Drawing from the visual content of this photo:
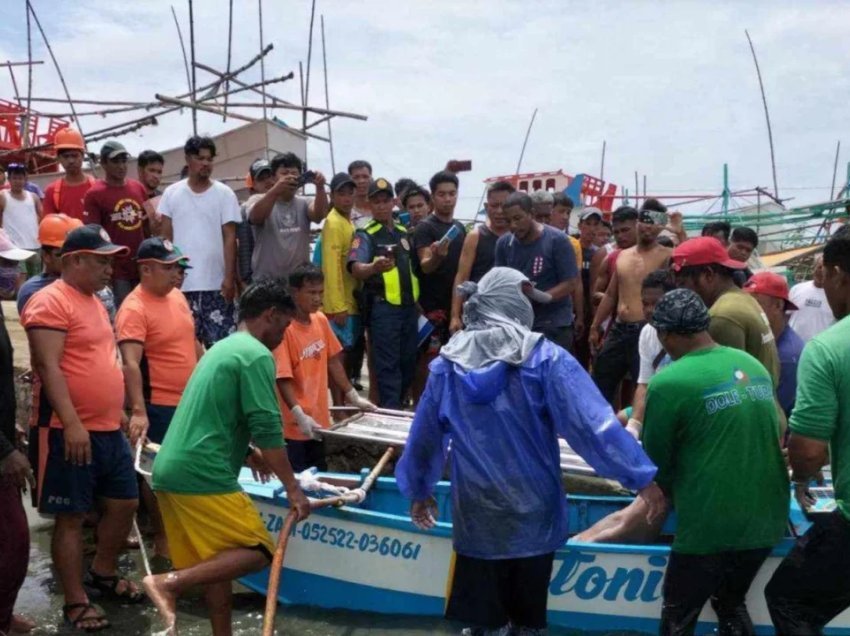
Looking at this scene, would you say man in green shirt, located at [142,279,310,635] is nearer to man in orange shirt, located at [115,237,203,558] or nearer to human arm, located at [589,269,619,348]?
man in orange shirt, located at [115,237,203,558]

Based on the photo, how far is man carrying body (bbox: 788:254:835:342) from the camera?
23.9 feet

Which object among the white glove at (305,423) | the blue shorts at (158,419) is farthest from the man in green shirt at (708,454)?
the blue shorts at (158,419)

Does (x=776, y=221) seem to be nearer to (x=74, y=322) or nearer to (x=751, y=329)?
(x=751, y=329)

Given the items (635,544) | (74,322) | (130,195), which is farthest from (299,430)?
(130,195)

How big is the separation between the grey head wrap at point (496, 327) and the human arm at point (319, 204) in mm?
3893

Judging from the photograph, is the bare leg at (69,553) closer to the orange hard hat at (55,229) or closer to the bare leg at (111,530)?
the bare leg at (111,530)

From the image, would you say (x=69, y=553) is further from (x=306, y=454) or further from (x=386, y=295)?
(x=386, y=295)

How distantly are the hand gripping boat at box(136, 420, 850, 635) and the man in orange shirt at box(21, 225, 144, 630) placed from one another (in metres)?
0.34

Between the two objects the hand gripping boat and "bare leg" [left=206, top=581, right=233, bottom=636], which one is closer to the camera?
"bare leg" [left=206, top=581, right=233, bottom=636]

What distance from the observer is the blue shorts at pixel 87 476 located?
15.3 ft

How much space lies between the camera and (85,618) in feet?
15.6

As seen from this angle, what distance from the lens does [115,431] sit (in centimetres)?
492

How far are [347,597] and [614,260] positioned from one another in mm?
4164

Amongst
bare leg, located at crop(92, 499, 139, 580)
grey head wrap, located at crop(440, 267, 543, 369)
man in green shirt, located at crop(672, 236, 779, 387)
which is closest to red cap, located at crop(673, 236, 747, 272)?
man in green shirt, located at crop(672, 236, 779, 387)
